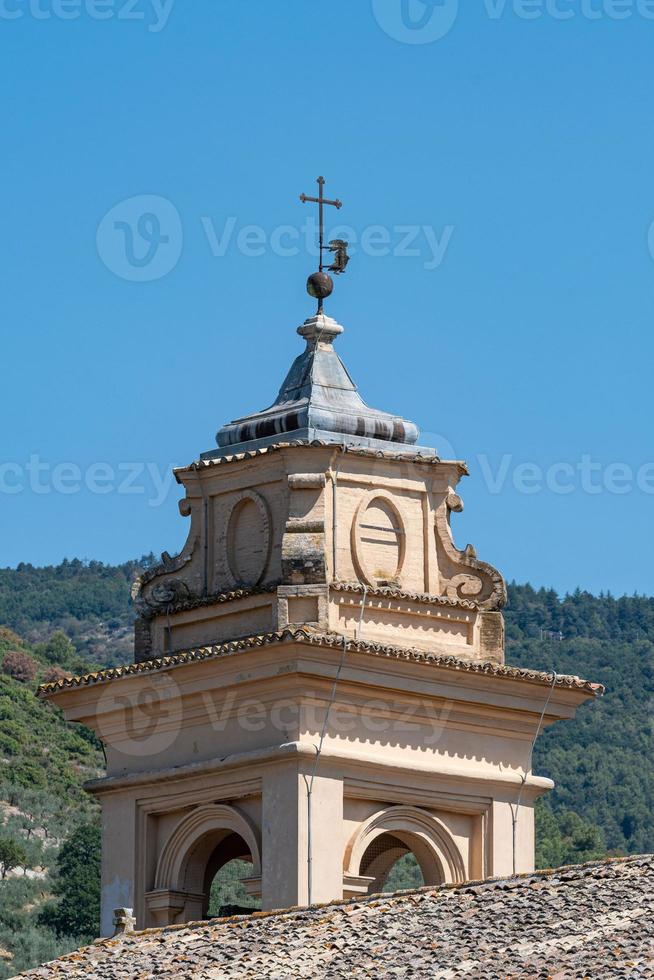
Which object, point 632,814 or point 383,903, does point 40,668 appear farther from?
point 383,903

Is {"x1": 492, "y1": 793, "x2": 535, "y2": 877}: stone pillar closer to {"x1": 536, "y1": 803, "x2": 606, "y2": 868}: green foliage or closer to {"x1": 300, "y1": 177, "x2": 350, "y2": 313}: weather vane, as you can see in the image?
{"x1": 300, "y1": 177, "x2": 350, "y2": 313}: weather vane

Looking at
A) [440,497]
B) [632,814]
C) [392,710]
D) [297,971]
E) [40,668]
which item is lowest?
[297,971]

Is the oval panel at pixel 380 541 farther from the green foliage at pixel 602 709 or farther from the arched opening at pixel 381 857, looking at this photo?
the green foliage at pixel 602 709

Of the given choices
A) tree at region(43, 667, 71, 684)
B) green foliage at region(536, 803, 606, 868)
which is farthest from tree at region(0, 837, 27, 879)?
tree at region(43, 667, 71, 684)

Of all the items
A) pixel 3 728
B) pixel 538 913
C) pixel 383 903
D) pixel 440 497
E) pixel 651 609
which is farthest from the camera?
pixel 651 609

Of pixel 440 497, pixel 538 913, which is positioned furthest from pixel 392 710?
pixel 538 913

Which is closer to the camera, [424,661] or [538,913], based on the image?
[538,913]

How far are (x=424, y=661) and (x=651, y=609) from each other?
83.4 m

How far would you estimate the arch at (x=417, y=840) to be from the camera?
27312 millimetres

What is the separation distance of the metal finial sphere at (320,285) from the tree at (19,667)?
218 ft

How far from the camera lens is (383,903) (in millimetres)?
23500

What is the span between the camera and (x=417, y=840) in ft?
91.3

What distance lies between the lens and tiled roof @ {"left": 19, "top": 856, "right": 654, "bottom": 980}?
20.9m

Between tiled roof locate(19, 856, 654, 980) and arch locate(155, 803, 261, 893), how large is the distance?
3269 mm
